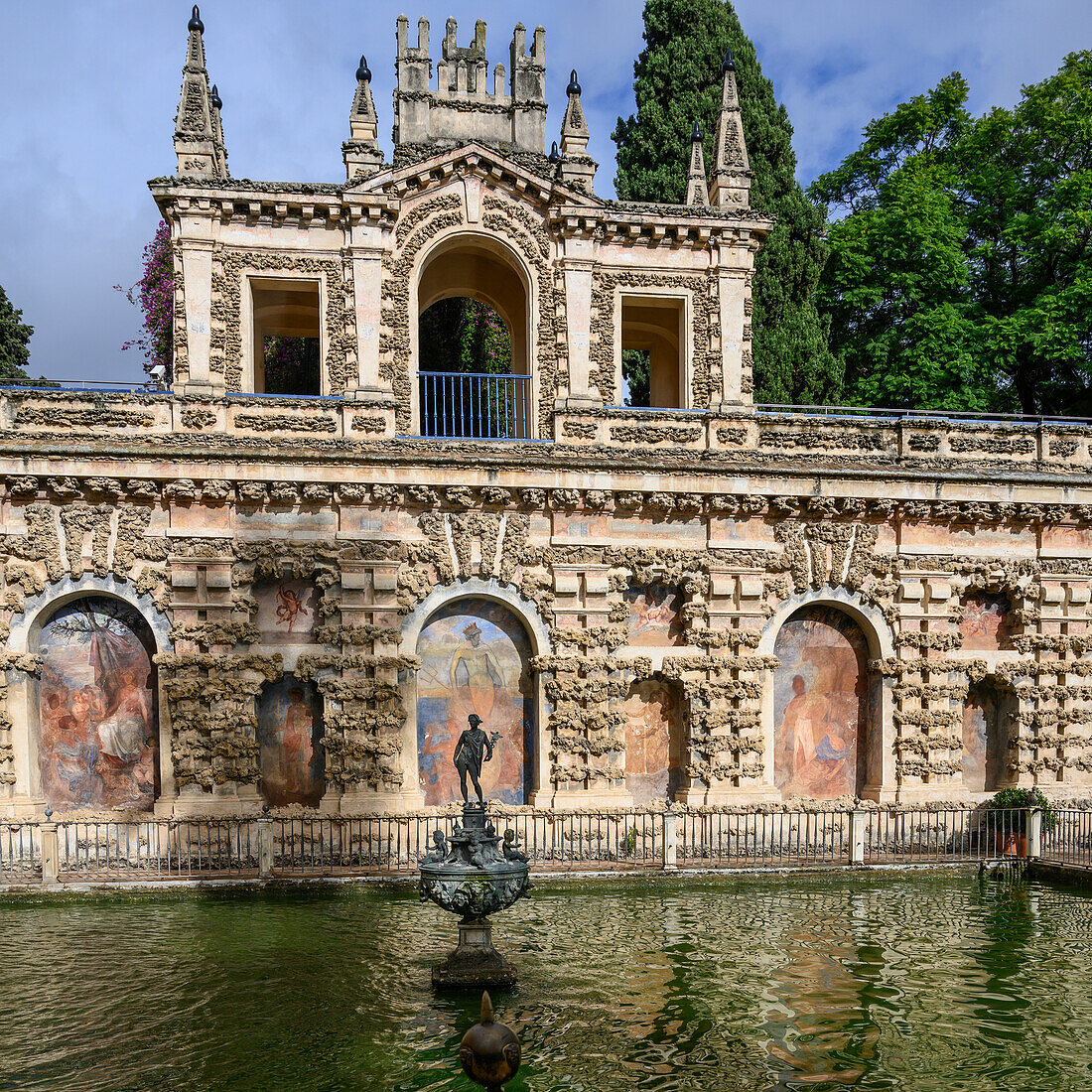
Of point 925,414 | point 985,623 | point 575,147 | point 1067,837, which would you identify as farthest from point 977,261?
point 1067,837

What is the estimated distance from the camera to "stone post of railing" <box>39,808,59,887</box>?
1748 centimetres

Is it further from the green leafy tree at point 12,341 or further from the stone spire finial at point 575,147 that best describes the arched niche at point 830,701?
the green leafy tree at point 12,341

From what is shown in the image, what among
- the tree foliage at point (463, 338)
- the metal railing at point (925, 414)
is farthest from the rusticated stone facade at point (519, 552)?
the tree foliage at point (463, 338)

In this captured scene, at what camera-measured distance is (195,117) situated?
70.8ft

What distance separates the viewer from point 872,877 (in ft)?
62.5

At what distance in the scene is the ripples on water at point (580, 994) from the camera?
10.3 m

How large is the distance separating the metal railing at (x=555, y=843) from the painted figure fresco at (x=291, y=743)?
0.73 m

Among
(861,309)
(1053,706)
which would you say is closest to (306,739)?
(1053,706)

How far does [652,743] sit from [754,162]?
18525 millimetres

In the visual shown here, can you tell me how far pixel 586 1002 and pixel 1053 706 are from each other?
15.6 metres

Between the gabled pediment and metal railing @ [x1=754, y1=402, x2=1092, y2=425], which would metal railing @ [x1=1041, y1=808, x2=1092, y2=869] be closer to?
metal railing @ [x1=754, y1=402, x2=1092, y2=425]

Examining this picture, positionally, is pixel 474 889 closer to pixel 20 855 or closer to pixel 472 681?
pixel 472 681

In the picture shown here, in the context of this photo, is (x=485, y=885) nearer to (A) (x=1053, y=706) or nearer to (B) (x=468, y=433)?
(B) (x=468, y=433)

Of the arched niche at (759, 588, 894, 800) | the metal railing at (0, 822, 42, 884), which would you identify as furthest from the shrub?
the metal railing at (0, 822, 42, 884)
